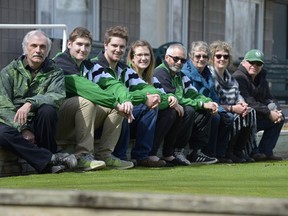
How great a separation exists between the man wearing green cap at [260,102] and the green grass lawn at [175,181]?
2.26 meters

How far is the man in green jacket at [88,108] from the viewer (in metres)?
10.3

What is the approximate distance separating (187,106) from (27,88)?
2541mm

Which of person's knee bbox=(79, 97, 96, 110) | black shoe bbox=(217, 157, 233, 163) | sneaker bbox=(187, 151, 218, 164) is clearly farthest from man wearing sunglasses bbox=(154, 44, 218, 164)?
person's knee bbox=(79, 97, 96, 110)

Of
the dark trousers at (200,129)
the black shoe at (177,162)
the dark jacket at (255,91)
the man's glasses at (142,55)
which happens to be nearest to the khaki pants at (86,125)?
the man's glasses at (142,55)

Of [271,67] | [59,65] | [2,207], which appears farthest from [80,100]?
[271,67]

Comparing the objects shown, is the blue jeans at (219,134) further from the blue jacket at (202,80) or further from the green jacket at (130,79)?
the green jacket at (130,79)

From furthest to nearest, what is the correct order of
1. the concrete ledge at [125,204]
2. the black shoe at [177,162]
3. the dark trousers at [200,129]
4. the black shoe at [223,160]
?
the black shoe at [223,160] → the dark trousers at [200,129] → the black shoe at [177,162] → the concrete ledge at [125,204]

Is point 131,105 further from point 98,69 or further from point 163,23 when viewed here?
point 163,23

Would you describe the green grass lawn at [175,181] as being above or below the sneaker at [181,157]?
above

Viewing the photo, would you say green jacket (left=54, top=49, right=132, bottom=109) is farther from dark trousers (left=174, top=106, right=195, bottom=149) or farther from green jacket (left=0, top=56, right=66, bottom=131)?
dark trousers (left=174, top=106, right=195, bottom=149)

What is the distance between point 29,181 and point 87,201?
383 cm

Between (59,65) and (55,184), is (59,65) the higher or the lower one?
the higher one

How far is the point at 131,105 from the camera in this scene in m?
10.5

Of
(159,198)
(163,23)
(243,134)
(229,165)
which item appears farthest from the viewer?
(163,23)
